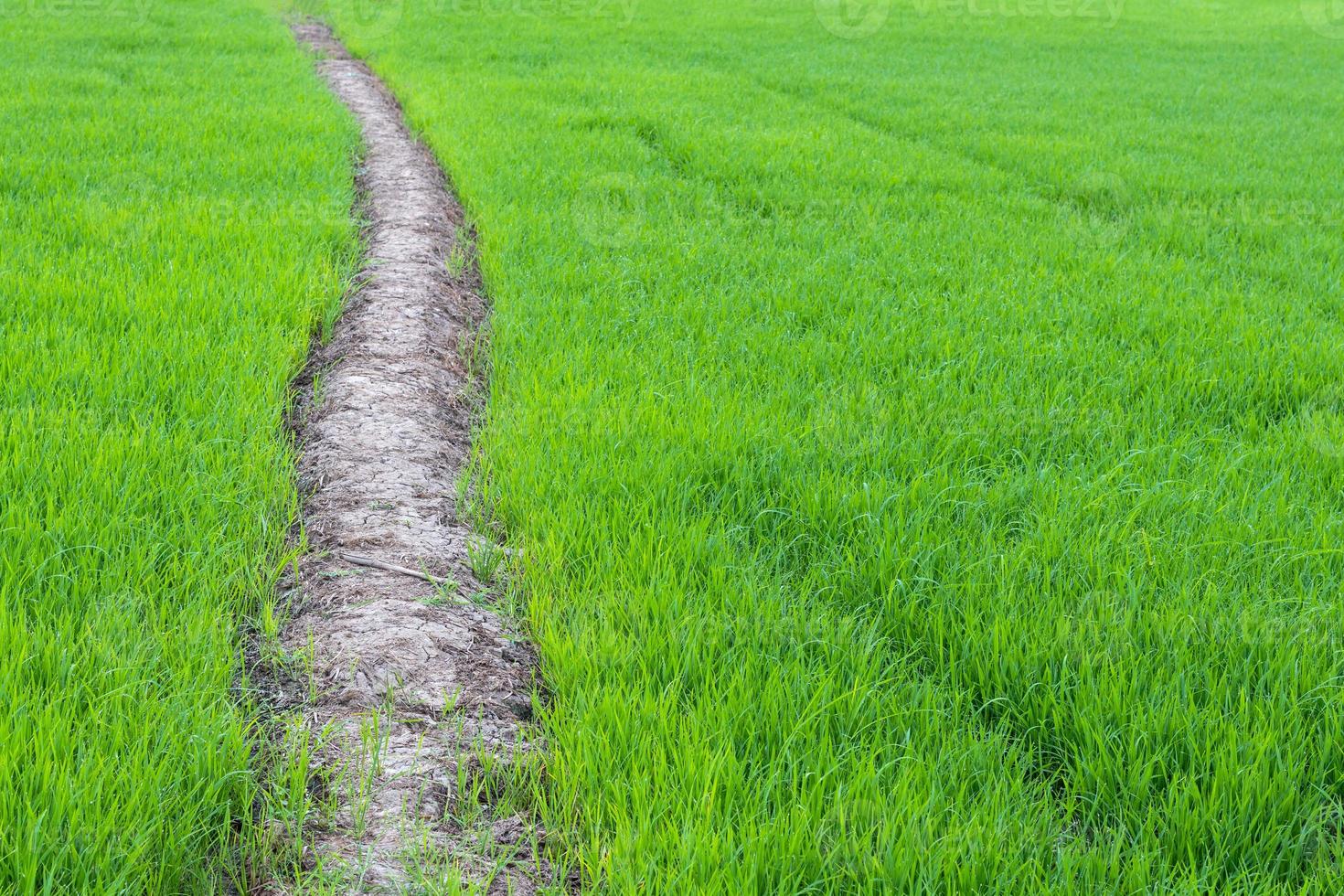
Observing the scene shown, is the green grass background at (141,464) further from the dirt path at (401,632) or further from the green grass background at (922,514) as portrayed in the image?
the green grass background at (922,514)

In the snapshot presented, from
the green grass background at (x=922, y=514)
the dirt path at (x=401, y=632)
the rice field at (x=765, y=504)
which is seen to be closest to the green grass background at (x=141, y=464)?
the rice field at (x=765, y=504)

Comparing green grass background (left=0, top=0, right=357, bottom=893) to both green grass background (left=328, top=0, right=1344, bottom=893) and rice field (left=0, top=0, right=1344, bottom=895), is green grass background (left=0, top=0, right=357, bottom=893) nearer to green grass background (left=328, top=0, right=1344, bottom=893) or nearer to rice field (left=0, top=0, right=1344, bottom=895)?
rice field (left=0, top=0, right=1344, bottom=895)

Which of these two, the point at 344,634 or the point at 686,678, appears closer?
the point at 686,678

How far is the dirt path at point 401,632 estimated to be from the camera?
5.67ft

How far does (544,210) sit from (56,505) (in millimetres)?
3576

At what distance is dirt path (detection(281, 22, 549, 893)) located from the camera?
1.73 meters

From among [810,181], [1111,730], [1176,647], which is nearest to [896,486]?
[1176,647]

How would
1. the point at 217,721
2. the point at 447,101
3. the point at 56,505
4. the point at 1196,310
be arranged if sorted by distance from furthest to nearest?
the point at 447,101
the point at 1196,310
the point at 56,505
the point at 217,721

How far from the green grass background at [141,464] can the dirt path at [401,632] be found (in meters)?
0.15

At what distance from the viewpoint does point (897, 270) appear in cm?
485

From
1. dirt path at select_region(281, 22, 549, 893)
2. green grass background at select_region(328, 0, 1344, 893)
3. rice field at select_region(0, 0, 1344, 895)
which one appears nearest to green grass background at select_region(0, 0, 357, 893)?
rice field at select_region(0, 0, 1344, 895)

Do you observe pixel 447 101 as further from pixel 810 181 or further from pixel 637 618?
pixel 637 618

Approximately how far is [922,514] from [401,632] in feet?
4.40

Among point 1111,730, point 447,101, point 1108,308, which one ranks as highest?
point 447,101
